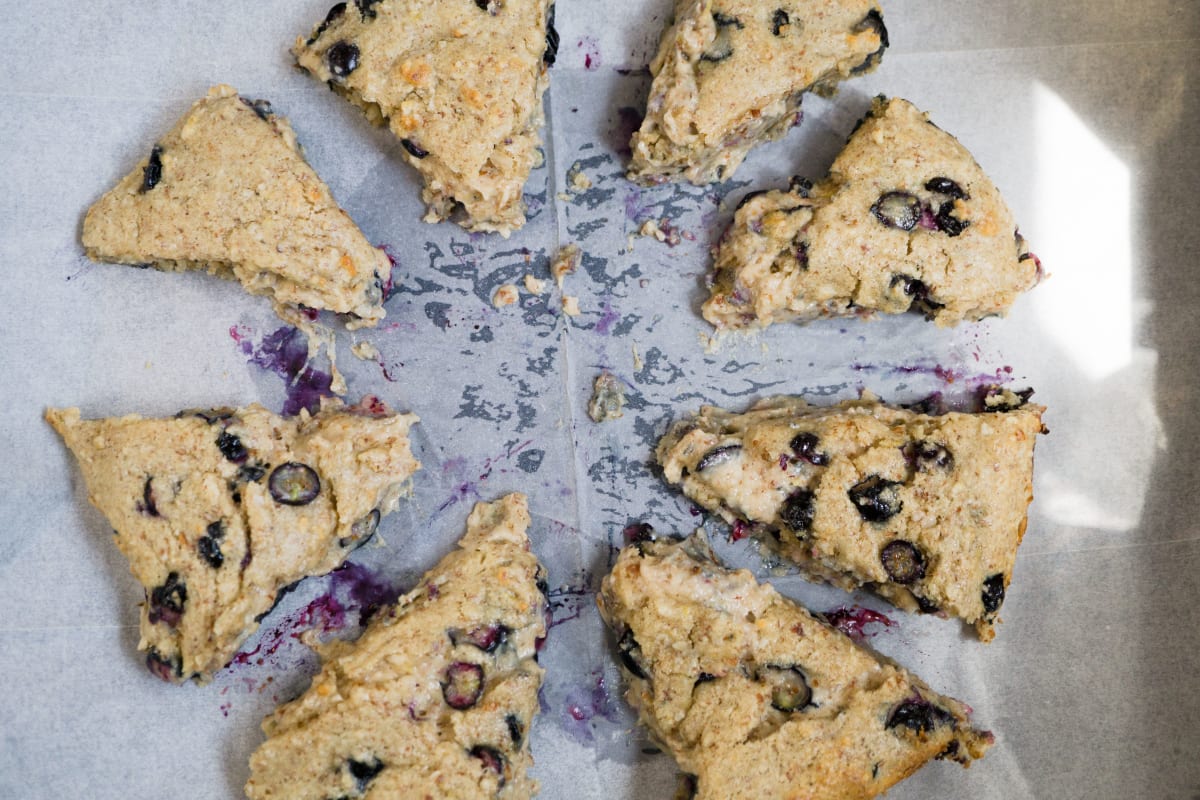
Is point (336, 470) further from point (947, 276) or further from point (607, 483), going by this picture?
point (947, 276)

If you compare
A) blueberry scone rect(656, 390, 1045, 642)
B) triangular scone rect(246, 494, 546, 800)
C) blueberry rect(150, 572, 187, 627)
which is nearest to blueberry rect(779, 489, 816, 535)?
blueberry scone rect(656, 390, 1045, 642)

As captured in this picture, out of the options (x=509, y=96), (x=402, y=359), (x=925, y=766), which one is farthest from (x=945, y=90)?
(x=925, y=766)

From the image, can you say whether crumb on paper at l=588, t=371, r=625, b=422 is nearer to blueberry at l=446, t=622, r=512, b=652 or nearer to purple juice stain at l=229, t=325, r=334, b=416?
blueberry at l=446, t=622, r=512, b=652

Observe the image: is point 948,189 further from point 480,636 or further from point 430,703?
point 430,703

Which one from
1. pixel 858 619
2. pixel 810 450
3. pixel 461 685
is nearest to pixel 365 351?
pixel 461 685

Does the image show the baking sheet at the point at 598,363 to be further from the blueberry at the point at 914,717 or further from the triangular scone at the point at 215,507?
the blueberry at the point at 914,717

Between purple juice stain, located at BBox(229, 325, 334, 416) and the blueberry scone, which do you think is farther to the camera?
purple juice stain, located at BBox(229, 325, 334, 416)


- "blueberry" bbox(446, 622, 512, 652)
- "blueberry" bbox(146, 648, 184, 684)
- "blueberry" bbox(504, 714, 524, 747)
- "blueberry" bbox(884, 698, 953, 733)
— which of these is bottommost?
"blueberry" bbox(504, 714, 524, 747)
